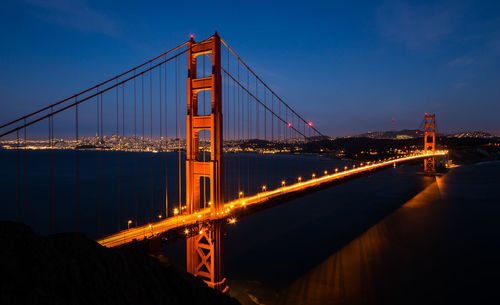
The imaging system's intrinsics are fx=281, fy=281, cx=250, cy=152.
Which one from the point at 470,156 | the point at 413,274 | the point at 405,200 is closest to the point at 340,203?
the point at 405,200

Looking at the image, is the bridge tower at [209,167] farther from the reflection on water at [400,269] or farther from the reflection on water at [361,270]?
the reflection on water at [361,270]

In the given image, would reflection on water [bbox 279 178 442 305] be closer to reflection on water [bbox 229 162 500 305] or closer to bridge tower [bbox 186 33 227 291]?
reflection on water [bbox 229 162 500 305]

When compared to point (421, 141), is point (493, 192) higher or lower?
lower

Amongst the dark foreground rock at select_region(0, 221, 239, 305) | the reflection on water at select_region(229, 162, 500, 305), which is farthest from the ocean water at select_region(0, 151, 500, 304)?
the dark foreground rock at select_region(0, 221, 239, 305)

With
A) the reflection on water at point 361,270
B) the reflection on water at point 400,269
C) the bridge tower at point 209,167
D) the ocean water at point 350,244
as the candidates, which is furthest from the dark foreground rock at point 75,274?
the reflection on water at point 361,270

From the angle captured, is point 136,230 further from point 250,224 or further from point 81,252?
point 250,224
